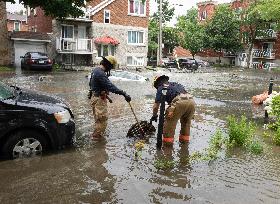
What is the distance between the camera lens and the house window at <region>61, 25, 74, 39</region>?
125 ft

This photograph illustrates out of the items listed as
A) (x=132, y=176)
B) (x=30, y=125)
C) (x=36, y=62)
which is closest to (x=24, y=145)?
(x=30, y=125)

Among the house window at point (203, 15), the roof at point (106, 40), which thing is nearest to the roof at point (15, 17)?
the roof at point (106, 40)

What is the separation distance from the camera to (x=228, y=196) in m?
5.48

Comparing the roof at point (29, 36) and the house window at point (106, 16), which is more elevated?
the house window at point (106, 16)

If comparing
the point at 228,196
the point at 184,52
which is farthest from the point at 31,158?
the point at 184,52

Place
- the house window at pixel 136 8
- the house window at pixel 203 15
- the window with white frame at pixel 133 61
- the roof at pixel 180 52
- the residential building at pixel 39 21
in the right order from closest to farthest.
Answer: the residential building at pixel 39 21 < the house window at pixel 136 8 < the window with white frame at pixel 133 61 < the house window at pixel 203 15 < the roof at pixel 180 52

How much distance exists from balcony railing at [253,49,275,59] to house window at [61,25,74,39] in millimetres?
27396

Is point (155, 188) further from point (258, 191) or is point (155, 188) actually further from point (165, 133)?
point (165, 133)

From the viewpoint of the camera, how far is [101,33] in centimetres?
3969

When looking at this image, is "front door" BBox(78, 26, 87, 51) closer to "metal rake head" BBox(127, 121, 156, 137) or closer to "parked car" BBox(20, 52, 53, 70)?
"parked car" BBox(20, 52, 53, 70)

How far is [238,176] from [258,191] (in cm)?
67

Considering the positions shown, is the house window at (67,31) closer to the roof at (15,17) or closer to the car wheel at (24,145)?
the roof at (15,17)

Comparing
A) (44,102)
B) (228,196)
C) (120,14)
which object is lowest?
(228,196)

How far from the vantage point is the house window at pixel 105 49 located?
40062mm
